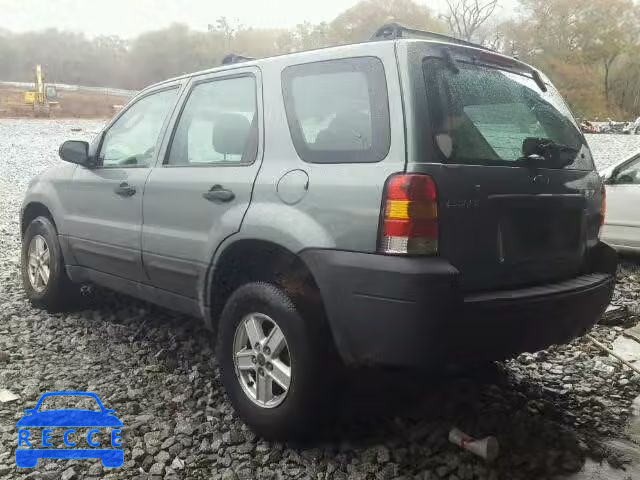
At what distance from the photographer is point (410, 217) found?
90.2 inches

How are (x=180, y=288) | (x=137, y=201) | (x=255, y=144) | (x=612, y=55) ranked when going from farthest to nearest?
(x=612, y=55)
(x=137, y=201)
(x=180, y=288)
(x=255, y=144)

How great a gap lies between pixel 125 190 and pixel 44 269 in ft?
4.79

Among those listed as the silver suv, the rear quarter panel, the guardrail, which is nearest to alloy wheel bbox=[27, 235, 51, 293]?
the silver suv

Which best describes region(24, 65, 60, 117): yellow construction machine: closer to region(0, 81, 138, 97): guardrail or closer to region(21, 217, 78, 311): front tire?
region(0, 81, 138, 97): guardrail

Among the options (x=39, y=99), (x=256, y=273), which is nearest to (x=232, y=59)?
(x=256, y=273)

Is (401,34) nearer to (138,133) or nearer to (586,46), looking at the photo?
(138,133)

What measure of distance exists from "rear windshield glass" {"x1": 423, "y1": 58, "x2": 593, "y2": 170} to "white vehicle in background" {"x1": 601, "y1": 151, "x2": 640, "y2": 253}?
12.1ft

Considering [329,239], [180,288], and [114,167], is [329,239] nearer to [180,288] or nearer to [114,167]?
[180,288]

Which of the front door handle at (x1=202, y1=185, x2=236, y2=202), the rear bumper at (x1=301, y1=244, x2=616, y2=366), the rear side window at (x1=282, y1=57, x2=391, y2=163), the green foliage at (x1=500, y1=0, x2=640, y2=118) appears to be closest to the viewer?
the rear bumper at (x1=301, y1=244, x2=616, y2=366)

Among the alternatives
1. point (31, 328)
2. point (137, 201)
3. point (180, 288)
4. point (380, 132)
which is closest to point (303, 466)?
point (180, 288)

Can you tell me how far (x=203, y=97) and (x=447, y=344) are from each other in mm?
2050

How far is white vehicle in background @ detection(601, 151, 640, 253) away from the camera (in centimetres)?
636

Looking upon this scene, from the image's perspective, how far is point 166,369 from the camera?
12.0 ft

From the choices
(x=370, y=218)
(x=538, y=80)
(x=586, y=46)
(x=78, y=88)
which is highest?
(x=586, y=46)
